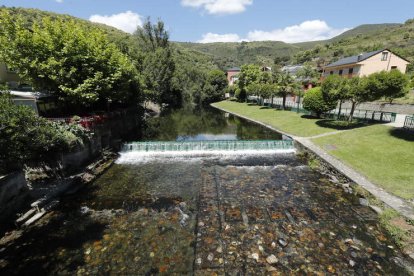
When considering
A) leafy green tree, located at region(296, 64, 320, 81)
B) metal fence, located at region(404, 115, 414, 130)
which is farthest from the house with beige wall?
metal fence, located at region(404, 115, 414, 130)

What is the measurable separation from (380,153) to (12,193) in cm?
2766

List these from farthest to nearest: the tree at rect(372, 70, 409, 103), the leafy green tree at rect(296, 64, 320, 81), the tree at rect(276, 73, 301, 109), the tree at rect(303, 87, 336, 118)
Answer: the leafy green tree at rect(296, 64, 320, 81)
the tree at rect(276, 73, 301, 109)
the tree at rect(303, 87, 336, 118)
the tree at rect(372, 70, 409, 103)

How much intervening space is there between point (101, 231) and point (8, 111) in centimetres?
838

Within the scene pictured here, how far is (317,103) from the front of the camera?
35.5 m

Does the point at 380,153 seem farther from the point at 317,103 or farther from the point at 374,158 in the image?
the point at 317,103

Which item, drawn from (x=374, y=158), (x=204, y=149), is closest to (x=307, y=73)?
(x=374, y=158)

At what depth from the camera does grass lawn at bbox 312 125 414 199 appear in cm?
1577

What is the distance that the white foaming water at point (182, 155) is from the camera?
24125 mm

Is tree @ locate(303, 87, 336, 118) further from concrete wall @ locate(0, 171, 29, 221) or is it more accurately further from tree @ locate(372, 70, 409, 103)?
concrete wall @ locate(0, 171, 29, 221)

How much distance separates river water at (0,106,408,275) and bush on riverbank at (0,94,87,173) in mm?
3854

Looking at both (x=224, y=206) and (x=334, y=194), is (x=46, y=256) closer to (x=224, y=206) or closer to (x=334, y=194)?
(x=224, y=206)

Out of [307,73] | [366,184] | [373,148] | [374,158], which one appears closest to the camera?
[366,184]

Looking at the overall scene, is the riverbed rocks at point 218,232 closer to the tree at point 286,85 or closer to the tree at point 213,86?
the tree at point 286,85

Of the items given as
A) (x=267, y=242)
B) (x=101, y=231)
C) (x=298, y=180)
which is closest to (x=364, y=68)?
(x=298, y=180)
